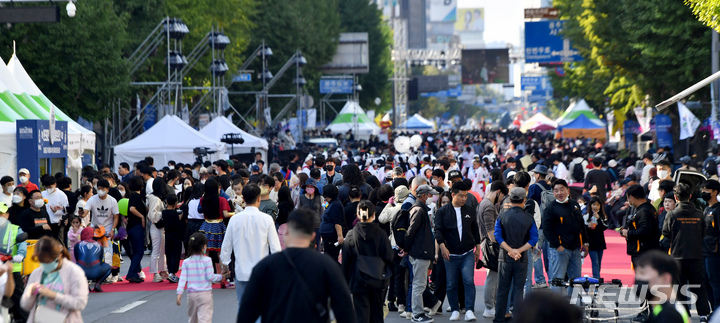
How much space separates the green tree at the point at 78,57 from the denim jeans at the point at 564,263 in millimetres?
21974

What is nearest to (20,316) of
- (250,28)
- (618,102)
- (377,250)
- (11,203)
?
(11,203)

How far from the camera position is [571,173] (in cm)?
2514

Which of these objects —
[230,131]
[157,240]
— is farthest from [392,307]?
[230,131]

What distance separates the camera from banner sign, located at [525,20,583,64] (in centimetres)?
4122

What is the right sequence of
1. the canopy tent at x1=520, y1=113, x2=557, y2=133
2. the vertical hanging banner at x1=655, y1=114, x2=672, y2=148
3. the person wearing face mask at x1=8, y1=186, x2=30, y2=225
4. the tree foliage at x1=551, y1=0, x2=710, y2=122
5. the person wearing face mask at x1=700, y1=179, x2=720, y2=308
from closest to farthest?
the person wearing face mask at x1=700, y1=179, x2=720, y2=308 < the person wearing face mask at x1=8, y1=186, x2=30, y2=225 < the tree foliage at x1=551, y1=0, x2=710, y2=122 < the vertical hanging banner at x1=655, y1=114, x2=672, y2=148 < the canopy tent at x1=520, y1=113, x2=557, y2=133

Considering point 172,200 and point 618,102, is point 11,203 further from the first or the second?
point 618,102

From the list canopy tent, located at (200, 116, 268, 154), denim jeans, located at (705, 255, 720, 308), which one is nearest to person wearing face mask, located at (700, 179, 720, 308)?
denim jeans, located at (705, 255, 720, 308)

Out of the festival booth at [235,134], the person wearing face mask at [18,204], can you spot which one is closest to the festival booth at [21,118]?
the person wearing face mask at [18,204]

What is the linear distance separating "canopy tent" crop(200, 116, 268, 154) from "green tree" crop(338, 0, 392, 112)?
3542cm

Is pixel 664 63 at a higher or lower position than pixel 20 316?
higher

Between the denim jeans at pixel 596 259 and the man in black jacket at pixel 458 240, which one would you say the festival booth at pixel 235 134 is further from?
the man in black jacket at pixel 458 240

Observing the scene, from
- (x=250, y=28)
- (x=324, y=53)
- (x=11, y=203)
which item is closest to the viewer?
(x=11, y=203)

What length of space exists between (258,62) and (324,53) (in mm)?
6507

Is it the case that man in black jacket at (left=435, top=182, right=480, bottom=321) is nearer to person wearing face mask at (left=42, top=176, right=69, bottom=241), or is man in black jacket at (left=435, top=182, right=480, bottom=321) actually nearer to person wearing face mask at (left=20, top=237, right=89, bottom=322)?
person wearing face mask at (left=20, top=237, right=89, bottom=322)
